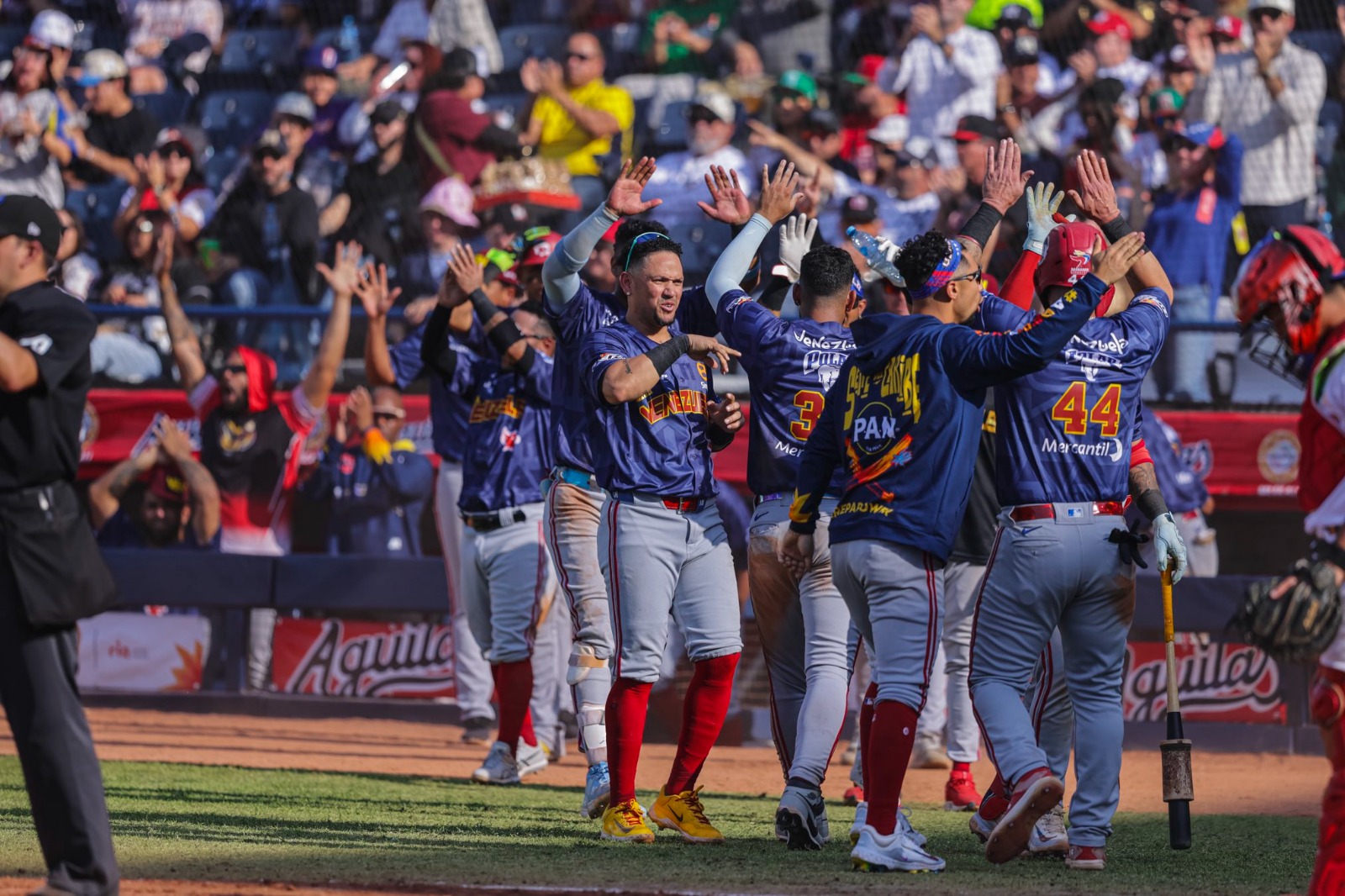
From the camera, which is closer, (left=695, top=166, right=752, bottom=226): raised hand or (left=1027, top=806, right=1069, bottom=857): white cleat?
(left=1027, top=806, right=1069, bottom=857): white cleat

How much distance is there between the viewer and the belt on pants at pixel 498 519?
8109 mm

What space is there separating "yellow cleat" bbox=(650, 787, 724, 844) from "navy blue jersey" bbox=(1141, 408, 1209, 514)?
194 inches

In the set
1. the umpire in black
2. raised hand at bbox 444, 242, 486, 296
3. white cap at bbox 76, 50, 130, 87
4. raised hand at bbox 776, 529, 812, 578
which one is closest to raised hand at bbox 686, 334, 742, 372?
raised hand at bbox 776, 529, 812, 578

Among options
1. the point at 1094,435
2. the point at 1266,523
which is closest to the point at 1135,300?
the point at 1094,435

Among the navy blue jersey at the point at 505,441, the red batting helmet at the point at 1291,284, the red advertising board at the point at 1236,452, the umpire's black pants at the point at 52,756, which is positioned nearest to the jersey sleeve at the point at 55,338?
the umpire's black pants at the point at 52,756

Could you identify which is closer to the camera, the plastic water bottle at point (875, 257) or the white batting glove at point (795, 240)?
the plastic water bottle at point (875, 257)

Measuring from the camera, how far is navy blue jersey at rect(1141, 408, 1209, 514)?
33.1 feet

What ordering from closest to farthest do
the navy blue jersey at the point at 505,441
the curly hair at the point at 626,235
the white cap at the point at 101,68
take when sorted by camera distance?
the curly hair at the point at 626,235 → the navy blue jersey at the point at 505,441 → the white cap at the point at 101,68

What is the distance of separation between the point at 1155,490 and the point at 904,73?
814 centimetres

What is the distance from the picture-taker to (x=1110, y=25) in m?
13.3

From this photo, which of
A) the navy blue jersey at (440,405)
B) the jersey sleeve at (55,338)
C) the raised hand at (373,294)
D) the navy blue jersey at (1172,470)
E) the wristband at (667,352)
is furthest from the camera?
the navy blue jersey at (1172,470)

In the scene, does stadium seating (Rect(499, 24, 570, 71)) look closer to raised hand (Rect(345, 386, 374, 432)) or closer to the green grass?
raised hand (Rect(345, 386, 374, 432))

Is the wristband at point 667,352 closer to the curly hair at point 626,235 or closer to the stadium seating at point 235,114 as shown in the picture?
the curly hair at point 626,235

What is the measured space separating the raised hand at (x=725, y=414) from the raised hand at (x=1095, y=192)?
1388 mm
